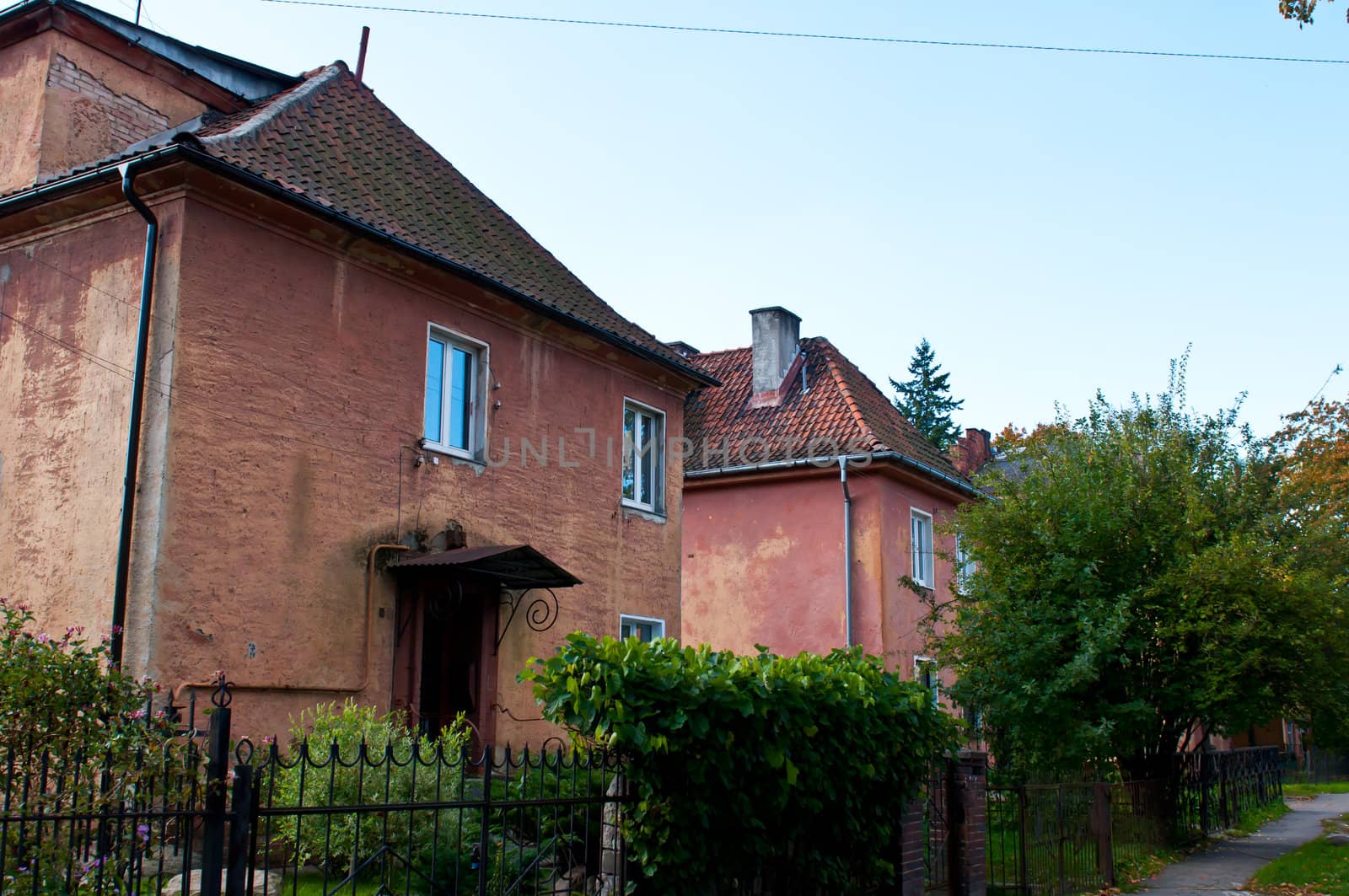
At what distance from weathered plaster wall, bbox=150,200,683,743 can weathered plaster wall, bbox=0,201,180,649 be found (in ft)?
1.35

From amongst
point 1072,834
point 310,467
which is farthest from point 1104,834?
point 310,467

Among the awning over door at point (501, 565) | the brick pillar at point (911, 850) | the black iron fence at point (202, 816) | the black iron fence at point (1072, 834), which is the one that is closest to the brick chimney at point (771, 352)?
the black iron fence at point (1072, 834)

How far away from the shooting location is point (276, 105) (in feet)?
A: 43.8

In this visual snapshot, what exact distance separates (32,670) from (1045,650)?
11.6m

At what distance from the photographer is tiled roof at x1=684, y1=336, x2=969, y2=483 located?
21062mm

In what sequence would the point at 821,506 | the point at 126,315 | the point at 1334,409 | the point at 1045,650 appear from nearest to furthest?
the point at 126,315 < the point at 1045,650 < the point at 821,506 < the point at 1334,409

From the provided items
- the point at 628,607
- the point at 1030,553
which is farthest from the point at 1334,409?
the point at 628,607

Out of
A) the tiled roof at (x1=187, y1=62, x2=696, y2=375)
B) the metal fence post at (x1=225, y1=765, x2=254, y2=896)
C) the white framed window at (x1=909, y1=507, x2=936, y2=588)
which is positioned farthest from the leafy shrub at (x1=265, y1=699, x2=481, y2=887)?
the white framed window at (x1=909, y1=507, x2=936, y2=588)

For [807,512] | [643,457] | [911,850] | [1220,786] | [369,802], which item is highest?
[643,457]

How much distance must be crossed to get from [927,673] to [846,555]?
14.9 feet

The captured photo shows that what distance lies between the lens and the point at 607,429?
15.5 metres

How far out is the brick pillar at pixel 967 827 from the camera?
984 cm

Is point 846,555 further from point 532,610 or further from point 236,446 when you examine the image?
point 236,446

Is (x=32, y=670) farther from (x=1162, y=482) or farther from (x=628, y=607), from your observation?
(x=1162, y=482)
